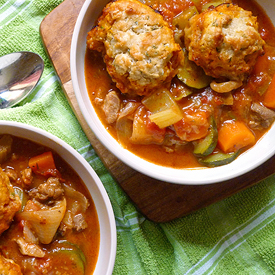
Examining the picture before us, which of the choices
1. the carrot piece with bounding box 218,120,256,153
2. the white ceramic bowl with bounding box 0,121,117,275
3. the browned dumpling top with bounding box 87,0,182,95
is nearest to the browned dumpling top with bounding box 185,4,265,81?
the browned dumpling top with bounding box 87,0,182,95

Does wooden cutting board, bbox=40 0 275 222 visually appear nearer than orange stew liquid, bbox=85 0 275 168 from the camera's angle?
No

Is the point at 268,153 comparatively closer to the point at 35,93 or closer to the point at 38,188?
the point at 38,188

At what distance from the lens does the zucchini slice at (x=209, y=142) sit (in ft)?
9.40

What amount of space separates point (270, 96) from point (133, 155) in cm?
123

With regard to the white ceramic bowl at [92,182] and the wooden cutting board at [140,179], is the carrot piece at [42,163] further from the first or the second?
the wooden cutting board at [140,179]

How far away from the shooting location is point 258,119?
9.76ft

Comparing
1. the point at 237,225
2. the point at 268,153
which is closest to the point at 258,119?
the point at 268,153

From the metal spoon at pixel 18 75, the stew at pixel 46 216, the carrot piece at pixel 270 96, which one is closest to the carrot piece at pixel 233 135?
the carrot piece at pixel 270 96

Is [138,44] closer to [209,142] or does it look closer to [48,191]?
[209,142]

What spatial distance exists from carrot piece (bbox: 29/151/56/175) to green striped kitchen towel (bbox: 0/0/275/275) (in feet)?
1.20

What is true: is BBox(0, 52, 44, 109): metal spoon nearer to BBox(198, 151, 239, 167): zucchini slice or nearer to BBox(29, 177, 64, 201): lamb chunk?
BBox(29, 177, 64, 201): lamb chunk

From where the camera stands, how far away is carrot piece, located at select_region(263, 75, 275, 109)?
2910mm

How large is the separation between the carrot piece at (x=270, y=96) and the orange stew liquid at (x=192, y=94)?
0.11ft

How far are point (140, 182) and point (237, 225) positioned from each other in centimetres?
106
